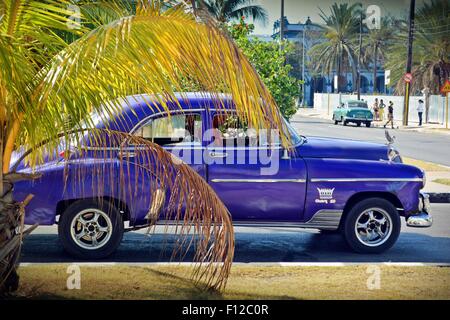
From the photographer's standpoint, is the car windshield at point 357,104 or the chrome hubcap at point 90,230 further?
the car windshield at point 357,104

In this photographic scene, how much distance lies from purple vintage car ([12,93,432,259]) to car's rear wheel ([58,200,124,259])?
0.04 ft

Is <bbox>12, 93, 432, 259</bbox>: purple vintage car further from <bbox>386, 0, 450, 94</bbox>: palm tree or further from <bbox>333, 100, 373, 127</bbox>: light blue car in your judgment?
<bbox>333, 100, 373, 127</bbox>: light blue car

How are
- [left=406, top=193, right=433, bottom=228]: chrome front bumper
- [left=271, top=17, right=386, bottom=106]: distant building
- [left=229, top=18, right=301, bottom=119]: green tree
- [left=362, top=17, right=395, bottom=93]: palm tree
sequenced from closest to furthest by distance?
1. [left=406, top=193, right=433, bottom=228]: chrome front bumper
2. [left=229, top=18, right=301, bottom=119]: green tree
3. [left=362, top=17, right=395, bottom=93]: palm tree
4. [left=271, top=17, right=386, bottom=106]: distant building

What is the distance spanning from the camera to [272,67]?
1459 cm

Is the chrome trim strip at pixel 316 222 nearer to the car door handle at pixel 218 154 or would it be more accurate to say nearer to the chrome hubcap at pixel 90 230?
the car door handle at pixel 218 154

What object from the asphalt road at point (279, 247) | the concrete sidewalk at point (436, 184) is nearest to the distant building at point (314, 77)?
the concrete sidewalk at point (436, 184)

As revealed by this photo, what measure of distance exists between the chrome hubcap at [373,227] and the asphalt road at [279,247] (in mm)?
188

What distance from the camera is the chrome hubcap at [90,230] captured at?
7.88 m

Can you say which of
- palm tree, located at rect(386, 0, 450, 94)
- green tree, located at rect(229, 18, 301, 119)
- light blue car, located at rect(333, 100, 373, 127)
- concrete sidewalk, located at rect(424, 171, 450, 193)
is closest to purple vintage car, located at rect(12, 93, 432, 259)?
concrete sidewalk, located at rect(424, 171, 450, 193)

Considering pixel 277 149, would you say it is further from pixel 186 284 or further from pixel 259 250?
pixel 186 284

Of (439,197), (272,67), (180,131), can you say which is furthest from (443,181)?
(180,131)

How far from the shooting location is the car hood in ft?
27.5

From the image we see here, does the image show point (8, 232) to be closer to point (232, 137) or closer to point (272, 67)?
point (232, 137)
